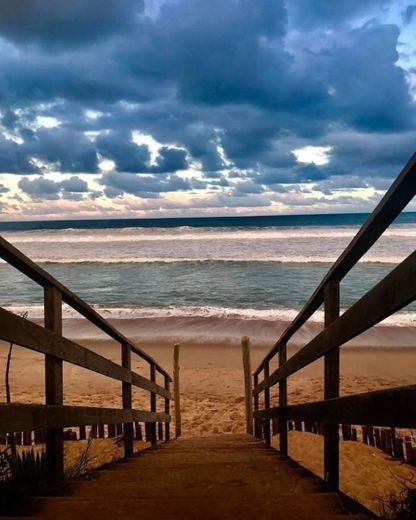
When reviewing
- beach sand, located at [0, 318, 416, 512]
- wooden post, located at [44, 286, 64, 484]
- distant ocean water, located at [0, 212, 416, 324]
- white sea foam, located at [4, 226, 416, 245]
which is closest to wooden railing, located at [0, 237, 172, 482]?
wooden post, located at [44, 286, 64, 484]

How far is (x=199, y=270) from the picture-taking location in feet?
98.3

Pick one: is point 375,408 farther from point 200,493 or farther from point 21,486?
point 21,486

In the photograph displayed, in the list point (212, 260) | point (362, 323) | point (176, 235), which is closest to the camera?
point (362, 323)

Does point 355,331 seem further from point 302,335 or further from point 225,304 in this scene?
point 225,304

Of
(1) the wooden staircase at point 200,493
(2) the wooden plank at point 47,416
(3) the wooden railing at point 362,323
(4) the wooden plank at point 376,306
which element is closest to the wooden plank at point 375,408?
(3) the wooden railing at point 362,323

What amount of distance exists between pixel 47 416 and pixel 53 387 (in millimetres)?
228

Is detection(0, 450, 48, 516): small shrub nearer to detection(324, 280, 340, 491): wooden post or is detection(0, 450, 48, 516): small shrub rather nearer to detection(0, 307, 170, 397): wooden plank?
detection(0, 307, 170, 397): wooden plank

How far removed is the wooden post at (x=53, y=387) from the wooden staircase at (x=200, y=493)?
169 millimetres

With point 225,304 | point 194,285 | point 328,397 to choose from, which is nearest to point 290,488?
point 328,397

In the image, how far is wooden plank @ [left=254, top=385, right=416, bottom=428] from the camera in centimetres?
178

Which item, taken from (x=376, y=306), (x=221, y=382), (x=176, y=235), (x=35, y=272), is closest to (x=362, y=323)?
(x=376, y=306)

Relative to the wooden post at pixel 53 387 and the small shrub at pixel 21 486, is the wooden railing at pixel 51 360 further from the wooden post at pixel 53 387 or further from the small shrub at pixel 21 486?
the small shrub at pixel 21 486

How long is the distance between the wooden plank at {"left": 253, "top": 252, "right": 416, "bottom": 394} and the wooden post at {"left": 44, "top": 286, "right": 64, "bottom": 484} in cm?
145

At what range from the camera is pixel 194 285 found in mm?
24250
